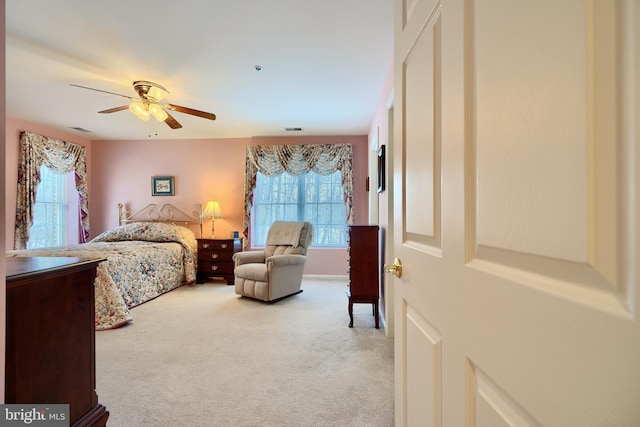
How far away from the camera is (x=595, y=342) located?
0.33 m

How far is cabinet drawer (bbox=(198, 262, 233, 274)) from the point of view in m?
4.91

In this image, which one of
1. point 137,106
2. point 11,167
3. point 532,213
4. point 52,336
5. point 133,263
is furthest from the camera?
point 11,167

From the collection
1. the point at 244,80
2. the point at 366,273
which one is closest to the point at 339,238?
the point at 366,273

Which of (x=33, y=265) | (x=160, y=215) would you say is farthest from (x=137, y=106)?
(x=160, y=215)

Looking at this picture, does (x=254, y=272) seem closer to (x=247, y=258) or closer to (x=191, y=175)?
(x=247, y=258)

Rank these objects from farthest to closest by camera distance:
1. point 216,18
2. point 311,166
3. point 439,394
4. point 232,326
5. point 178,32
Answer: point 311,166 < point 232,326 < point 178,32 < point 216,18 < point 439,394

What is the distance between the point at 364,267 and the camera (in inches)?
117

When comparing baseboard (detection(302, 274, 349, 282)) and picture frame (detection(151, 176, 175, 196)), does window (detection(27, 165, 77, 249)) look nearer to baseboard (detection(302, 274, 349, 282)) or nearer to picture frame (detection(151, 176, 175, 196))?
picture frame (detection(151, 176, 175, 196))

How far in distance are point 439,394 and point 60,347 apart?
1.58 metres

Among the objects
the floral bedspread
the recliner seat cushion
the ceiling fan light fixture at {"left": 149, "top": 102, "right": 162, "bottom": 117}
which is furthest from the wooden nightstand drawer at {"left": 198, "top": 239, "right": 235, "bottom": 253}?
the ceiling fan light fixture at {"left": 149, "top": 102, "right": 162, "bottom": 117}

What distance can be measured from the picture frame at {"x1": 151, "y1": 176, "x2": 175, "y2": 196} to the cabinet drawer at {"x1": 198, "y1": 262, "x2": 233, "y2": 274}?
1.52 metres

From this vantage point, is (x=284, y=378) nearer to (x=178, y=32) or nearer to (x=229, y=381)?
(x=229, y=381)

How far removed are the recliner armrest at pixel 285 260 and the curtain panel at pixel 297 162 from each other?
1.41 meters

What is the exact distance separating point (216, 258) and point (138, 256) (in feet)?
4.32
